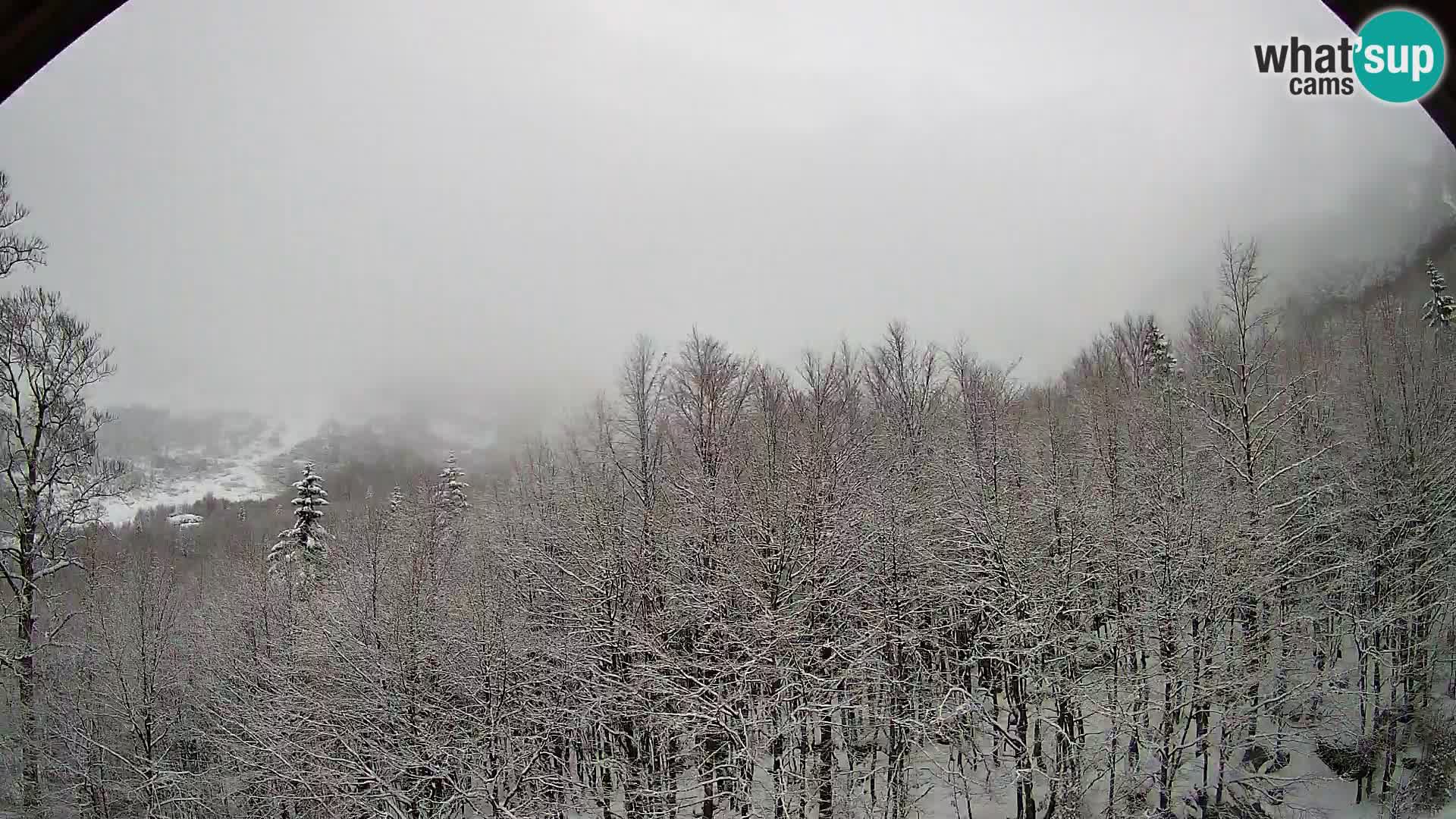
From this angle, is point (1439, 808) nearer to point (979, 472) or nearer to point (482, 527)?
point (979, 472)

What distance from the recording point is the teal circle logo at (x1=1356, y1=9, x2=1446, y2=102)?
1468 mm

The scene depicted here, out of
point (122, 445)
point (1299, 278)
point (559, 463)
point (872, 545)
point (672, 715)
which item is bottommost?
point (672, 715)

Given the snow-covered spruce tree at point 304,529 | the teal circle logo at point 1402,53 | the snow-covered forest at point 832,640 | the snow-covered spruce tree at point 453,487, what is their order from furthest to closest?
1. the snow-covered spruce tree at point 453,487
2. the snow-covered spruce tree at point 304,529
3. the snow-covered forest at point 832,640
4. the teal circle logo at point 1402,53

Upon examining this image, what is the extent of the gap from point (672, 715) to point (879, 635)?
5.25 m

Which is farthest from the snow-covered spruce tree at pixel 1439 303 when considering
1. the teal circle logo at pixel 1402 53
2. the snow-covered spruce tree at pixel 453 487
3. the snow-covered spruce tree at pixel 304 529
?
the snow-covered spruce tree at pixel 453 487

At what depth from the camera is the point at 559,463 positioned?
37781 millimetres

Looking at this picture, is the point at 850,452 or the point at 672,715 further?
the point at 850,452

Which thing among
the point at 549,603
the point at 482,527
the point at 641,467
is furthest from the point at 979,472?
the point at 482,527

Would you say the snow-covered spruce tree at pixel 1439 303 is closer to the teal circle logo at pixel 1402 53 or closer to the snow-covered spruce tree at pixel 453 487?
the teal circle logo at pixel 1402 53

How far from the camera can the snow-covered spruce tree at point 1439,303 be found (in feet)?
67.2

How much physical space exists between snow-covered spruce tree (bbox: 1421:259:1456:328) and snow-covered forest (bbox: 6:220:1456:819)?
1.27ft

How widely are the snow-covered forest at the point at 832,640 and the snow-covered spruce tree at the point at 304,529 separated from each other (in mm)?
9164

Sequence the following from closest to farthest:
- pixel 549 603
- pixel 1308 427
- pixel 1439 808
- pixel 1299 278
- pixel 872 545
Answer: pixel 1439 808, pixel 872 545, pixel 549 603, pixel 1308 427, pixel 1299 278

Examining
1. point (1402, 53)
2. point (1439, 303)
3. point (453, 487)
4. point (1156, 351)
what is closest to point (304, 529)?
point (453, 487)
